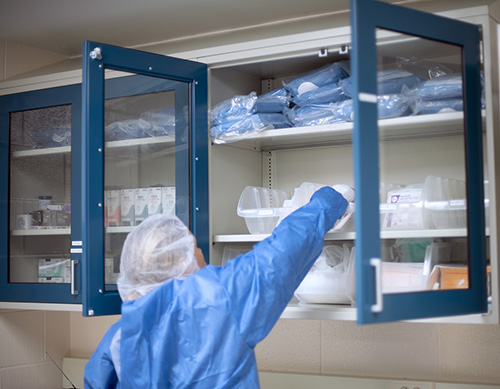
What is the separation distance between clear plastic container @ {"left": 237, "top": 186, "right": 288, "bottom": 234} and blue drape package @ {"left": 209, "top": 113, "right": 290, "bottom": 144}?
21 cm

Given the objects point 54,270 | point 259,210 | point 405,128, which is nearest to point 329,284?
point 259,210

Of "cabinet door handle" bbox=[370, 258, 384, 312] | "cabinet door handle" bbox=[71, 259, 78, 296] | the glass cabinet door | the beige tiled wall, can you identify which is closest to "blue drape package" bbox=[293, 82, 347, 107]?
"cabinet door handle" bbox=[370, 258, 384, 312]

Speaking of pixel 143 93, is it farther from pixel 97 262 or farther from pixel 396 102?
pixel 396 102

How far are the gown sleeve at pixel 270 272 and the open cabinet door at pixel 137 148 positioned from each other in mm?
509

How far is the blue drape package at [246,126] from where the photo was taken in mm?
2197

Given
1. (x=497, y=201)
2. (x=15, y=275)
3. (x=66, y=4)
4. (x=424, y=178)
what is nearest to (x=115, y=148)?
(x=66, y=4)

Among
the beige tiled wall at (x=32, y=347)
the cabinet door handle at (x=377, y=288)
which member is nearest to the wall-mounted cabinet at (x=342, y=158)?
the cabinet door handle at (x=377, y=288)

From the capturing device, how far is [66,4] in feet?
7.93

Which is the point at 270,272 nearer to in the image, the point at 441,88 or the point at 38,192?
the point at 441,88

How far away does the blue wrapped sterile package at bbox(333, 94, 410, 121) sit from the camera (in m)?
1.67

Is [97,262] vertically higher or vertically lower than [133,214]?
lower

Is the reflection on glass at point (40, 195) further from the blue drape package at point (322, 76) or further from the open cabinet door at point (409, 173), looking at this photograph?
the open cabinet door at point (409, 173)

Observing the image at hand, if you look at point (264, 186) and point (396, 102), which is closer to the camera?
point (396, 102)

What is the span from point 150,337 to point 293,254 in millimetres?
447
